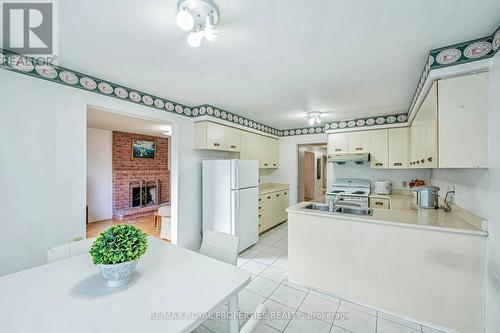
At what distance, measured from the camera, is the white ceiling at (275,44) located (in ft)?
4.15

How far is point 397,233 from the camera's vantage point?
6.07ft

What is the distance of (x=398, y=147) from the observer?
11.9ft

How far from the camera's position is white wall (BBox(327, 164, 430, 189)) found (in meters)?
3.80

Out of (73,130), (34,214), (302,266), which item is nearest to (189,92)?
(73,130)

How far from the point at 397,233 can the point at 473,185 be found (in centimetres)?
75

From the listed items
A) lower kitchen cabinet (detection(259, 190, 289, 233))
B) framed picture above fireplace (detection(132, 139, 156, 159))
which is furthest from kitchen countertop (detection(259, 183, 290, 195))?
framed picture above fireplace (detection(132, 139, 156, 159))

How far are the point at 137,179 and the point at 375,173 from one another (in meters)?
6.04

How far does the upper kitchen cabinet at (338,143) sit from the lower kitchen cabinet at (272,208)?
1.45 m

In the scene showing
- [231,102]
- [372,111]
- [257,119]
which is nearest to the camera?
[231,102]

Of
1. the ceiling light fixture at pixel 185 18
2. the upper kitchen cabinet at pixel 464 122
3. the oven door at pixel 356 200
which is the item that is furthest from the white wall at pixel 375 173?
the ceiling light fixture at pixel 185 18

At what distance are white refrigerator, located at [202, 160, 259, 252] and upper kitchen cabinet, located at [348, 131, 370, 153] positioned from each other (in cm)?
206

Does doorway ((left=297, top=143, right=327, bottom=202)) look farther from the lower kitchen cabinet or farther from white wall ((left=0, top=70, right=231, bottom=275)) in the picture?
white wall ((left=0, top=70, right=231, bottom=275))

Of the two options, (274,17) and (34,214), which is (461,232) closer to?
(274,17)

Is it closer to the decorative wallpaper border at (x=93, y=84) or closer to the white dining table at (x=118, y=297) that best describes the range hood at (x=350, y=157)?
the decorative wallpaper border at (x=93, y=84)
